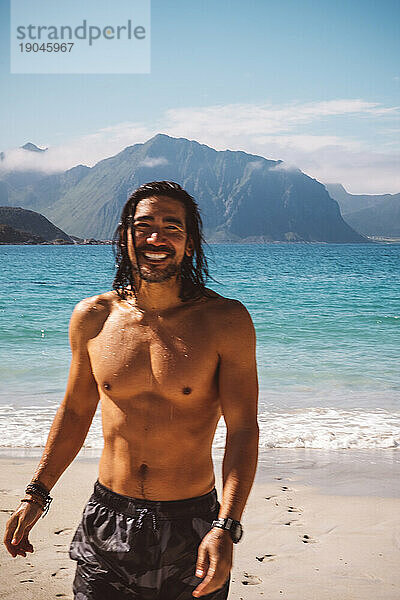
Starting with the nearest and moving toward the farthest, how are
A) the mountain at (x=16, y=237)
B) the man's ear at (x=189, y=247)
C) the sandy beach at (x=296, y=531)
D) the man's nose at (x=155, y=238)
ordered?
1. the man's nose at (x=155, y=238)
2. the man's ear at (x=189, y=247)
3. the sandy beach at (x=296, y=531)
4. the mountain at (x=16, y=237)

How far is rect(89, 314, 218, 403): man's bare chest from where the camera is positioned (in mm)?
2096

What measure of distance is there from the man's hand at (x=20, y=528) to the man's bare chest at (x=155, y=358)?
0.44m

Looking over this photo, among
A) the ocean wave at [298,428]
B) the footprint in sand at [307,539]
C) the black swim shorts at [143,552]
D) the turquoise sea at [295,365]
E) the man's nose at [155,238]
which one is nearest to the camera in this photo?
the black swim shorts at [143,552]

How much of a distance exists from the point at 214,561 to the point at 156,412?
50cm

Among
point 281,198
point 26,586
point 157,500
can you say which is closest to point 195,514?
point 157,500

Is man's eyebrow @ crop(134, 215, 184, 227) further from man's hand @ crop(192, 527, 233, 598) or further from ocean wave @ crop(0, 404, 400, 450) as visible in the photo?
ocean wave @ crop(0, 404, 400, 450)

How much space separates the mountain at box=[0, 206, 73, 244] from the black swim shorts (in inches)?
3788

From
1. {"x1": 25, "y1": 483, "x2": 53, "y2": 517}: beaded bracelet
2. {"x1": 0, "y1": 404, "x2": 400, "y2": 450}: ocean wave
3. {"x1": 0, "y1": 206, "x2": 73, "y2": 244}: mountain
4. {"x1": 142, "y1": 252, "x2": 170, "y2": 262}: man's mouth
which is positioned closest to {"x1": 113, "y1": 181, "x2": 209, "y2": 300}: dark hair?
{"x1": 142, "y1": 252, "x2": 170, "y2": 262}: man's mouth

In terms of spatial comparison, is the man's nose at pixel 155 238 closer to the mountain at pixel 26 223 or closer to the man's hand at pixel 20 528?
the man's hand at pixel 20 528

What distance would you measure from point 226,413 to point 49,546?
276 cm

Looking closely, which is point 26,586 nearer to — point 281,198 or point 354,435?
point 354,435

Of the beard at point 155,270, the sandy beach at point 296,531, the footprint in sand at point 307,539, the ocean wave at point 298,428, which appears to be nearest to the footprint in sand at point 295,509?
the sandy beach at point 296,531

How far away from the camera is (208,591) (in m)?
1.79

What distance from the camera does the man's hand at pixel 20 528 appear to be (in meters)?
2.17
